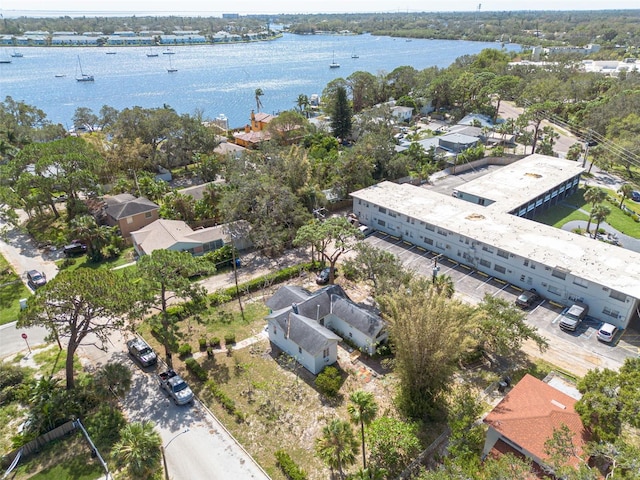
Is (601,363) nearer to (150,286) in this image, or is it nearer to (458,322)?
(458,322)

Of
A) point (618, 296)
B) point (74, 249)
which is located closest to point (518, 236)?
point (618, 296)

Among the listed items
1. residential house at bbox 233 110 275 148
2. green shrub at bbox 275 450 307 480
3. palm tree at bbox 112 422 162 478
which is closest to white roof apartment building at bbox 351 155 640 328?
green shrub at bbox 275 450 307 480

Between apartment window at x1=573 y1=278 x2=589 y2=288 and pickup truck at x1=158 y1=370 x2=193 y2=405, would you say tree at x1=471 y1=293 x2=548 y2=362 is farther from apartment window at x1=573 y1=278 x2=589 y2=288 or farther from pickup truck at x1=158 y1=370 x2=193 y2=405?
pickup truck at x1=158 y1=370 x2=193 y2=405

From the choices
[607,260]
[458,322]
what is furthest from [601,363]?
[458,322]

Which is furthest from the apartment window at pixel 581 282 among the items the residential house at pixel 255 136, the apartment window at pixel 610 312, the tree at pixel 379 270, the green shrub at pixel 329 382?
the residential house at pixel 255 136

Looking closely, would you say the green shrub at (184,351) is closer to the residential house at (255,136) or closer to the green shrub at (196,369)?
the green shrub at (196,369)
